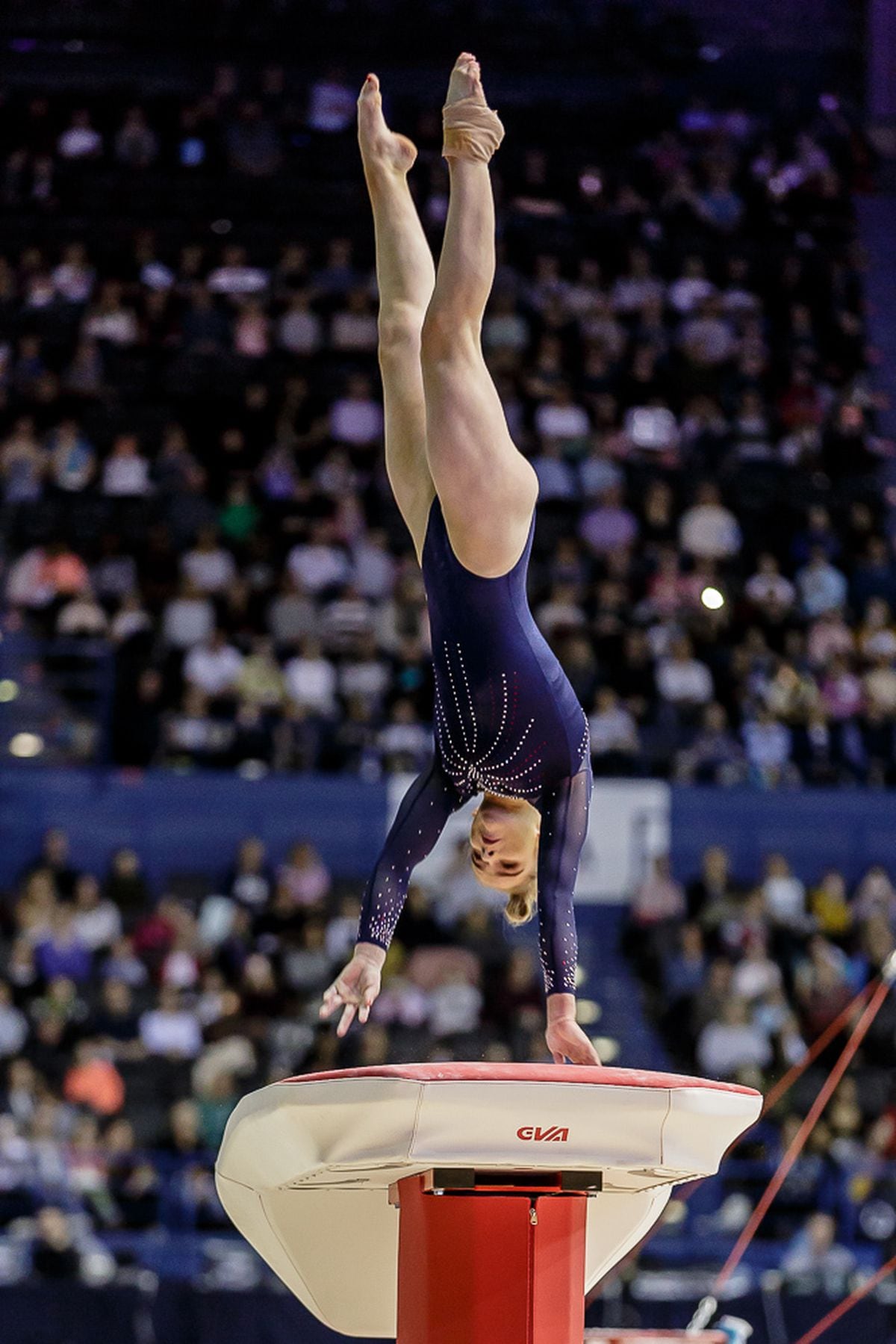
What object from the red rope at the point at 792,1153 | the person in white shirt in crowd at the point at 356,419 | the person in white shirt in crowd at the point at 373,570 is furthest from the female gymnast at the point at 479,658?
the person in white shirt in crowd at the point at 356,419

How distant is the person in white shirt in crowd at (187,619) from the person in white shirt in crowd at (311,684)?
21.2 inches

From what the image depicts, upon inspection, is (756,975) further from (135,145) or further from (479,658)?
(135,145)

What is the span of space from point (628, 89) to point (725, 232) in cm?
170

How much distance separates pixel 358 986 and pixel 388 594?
6019mm

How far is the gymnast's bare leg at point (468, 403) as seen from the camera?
360 centimetres

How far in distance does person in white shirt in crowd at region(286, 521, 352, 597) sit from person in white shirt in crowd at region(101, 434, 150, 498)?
956 millimetres

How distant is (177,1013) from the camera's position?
790cm

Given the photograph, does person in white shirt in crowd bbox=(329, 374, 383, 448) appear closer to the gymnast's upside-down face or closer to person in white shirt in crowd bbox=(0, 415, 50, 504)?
person in white shirt in crowd bbox=(0, 415, 50, 504)

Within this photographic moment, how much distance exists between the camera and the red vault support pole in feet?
10.8

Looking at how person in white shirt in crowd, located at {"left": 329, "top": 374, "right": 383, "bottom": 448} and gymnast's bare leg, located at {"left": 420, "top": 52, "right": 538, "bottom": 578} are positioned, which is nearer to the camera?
gymnast's bare leg, located at {"left": 420, "top": 52, "right": 538, "bottom": 578}

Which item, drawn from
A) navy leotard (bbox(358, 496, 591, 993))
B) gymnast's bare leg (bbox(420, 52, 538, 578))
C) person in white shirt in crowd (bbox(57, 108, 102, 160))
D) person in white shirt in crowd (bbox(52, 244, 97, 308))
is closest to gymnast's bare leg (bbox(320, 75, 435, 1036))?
navy leotard (bbox(358, 496, 591, 993))

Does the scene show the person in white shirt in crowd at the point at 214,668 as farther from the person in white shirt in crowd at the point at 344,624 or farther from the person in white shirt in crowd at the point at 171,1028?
the person in white shirt in crowd at the point at 171,1028

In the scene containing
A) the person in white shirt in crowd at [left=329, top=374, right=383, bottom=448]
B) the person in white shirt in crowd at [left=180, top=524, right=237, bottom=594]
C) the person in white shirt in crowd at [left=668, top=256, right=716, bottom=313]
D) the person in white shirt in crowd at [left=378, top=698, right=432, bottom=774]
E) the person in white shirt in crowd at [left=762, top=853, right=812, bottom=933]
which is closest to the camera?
the person in white shirt in crowd at [left=762, top=853, right=812, bottom=933]

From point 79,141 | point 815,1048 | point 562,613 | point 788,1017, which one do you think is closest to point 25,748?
point 562,613
